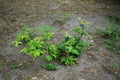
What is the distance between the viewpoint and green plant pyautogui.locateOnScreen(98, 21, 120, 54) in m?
5.69

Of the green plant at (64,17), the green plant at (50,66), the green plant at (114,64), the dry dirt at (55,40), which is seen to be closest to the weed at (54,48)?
the green plant at (50,66)

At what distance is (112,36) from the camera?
20.0ft

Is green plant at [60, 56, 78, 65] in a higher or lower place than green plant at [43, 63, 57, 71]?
higher

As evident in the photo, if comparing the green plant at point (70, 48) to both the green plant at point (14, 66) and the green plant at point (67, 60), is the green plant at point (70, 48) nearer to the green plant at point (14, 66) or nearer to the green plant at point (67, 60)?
the green plant at point (67, 60)

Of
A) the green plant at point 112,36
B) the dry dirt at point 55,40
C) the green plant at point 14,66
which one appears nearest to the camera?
the dry dirt at point 55,40

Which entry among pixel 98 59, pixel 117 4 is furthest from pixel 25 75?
pixel 117 4

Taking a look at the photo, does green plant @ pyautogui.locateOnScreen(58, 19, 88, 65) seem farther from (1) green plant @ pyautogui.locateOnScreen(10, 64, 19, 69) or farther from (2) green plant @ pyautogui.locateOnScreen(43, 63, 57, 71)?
(1) green plant @ pyautogui.locateOnScreen(10, 64, 19, 69)

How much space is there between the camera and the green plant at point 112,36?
5.69m

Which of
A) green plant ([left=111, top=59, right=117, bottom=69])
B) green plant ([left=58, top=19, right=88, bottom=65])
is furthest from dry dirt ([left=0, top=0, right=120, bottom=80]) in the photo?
green plant ([left=58, top=19, right=88, bottom=65])

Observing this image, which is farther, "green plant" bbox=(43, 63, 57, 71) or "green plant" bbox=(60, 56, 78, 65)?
"green plant" bbox=(60, 56, 78, 65)

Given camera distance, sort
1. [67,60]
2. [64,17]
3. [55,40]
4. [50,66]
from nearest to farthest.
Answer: [50,66], [67,60], [55,40], [64,17]

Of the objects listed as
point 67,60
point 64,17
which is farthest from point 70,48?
point 64,17

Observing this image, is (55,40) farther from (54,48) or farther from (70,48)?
(70,48)

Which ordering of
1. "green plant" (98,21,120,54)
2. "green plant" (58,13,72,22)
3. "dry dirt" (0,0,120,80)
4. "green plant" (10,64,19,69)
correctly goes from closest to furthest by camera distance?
"dry dirt" (0,0,120,80)
"green plant" (10,64,19,69)
"green plant" (98,21,120,54)
"green plant" (58,13,72,22)
